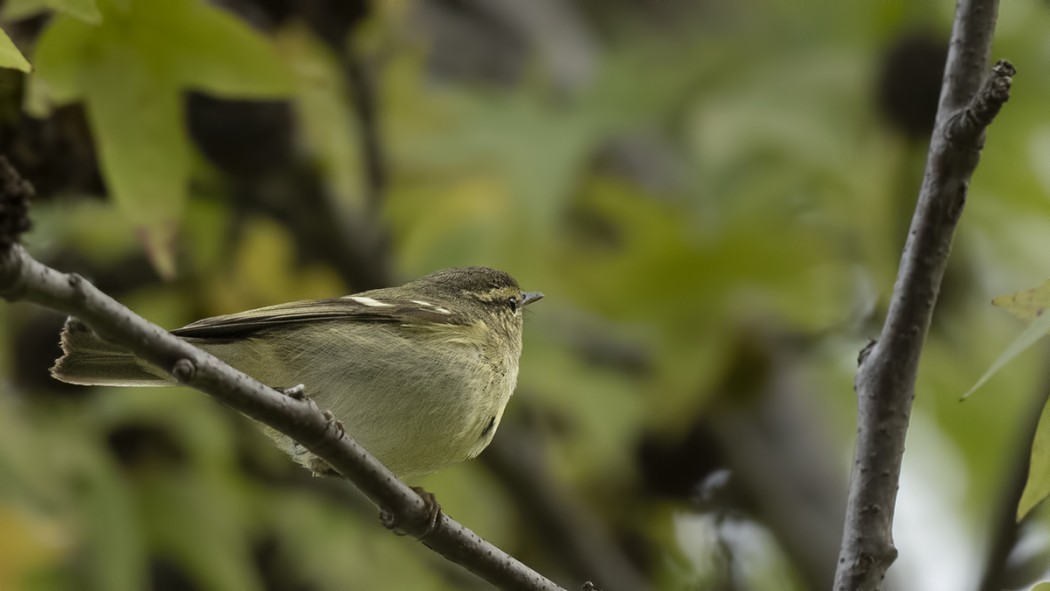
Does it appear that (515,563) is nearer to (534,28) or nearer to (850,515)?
(850,515)

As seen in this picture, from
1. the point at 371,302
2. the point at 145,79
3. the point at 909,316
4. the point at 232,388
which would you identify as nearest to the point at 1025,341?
the point at 909,316

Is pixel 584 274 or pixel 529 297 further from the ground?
pixel 584 274

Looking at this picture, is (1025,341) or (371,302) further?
(371,302)

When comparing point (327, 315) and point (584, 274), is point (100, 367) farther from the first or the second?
point (584, 274)

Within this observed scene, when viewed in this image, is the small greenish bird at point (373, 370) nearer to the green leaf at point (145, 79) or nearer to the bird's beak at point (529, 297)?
the green leaf at point (145, 79)

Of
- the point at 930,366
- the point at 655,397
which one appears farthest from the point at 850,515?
the point at 930,366

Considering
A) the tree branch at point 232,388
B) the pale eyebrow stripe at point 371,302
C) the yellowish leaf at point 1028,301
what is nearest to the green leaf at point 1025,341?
the yellowish leaf at point 1028,301
